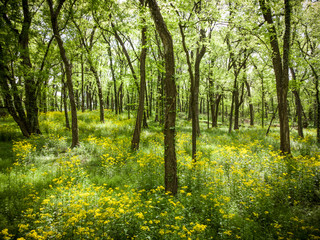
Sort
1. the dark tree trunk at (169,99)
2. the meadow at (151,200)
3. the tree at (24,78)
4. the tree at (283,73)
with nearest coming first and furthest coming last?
the meadow at (151,200)
the dark tree trunk at (169,99)
the tree at (283,73)
the tree at (24,78)

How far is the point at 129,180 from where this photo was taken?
5996 millimetres

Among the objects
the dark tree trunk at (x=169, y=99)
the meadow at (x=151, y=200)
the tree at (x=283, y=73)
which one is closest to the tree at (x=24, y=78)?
the meadow at (x=151, y=200)

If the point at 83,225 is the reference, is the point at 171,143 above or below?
above

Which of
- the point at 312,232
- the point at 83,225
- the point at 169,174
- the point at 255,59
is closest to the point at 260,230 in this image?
the point at 312,232

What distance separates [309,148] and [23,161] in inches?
610

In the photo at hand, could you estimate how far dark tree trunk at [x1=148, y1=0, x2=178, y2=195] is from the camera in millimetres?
4664

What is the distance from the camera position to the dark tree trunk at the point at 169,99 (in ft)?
15.3

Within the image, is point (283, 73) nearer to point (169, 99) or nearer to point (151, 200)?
point (169, 99)

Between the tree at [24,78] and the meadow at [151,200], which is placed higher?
the tree at [24,78]

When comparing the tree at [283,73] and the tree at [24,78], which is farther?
the tree at [24,78]

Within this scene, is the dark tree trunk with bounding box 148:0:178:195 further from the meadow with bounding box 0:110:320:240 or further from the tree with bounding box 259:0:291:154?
the tree with bounding box 259:0:291:154

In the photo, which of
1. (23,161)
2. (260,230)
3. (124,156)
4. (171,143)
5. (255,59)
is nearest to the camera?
(260,230)

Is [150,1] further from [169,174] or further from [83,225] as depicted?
[83,225]

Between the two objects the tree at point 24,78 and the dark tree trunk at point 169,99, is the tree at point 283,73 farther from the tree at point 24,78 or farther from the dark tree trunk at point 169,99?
the tree at point 24,78
